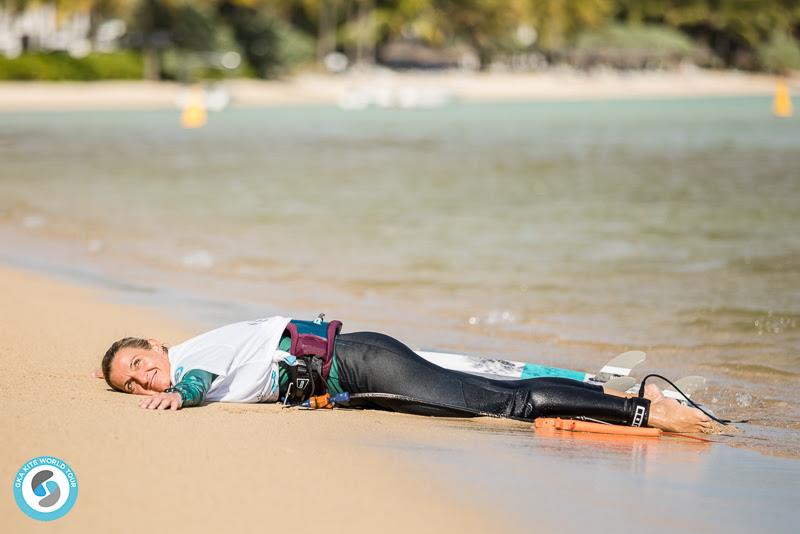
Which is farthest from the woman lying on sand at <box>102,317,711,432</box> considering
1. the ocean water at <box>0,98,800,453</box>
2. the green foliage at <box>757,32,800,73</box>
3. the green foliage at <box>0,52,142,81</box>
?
the green foliage at <box>757,32,800,73</box>

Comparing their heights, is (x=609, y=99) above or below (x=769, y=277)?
above

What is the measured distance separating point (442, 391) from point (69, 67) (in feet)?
211

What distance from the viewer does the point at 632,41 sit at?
116312 millimetres

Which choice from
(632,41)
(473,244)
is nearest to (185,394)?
(473,244)

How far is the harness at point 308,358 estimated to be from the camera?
18.8 ft

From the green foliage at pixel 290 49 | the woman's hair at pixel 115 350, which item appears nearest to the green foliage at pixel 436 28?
the green foliage at pixel 290 49

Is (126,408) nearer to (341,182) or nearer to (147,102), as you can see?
(341,182)

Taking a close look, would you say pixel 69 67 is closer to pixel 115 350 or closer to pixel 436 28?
pixel 436 28

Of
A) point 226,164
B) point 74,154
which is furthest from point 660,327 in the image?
point 74,154

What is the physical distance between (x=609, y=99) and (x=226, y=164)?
221 ft

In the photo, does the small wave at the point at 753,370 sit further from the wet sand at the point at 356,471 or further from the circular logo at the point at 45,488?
the circular logo at the point at 45,488

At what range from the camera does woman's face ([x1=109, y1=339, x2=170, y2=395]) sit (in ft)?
18.7

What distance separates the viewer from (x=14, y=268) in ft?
34.9

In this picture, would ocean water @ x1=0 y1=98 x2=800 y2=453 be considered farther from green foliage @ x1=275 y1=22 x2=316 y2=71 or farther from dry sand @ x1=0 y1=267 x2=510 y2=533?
green foliage @ x1=275 y1=22 x2=316 y2=71
